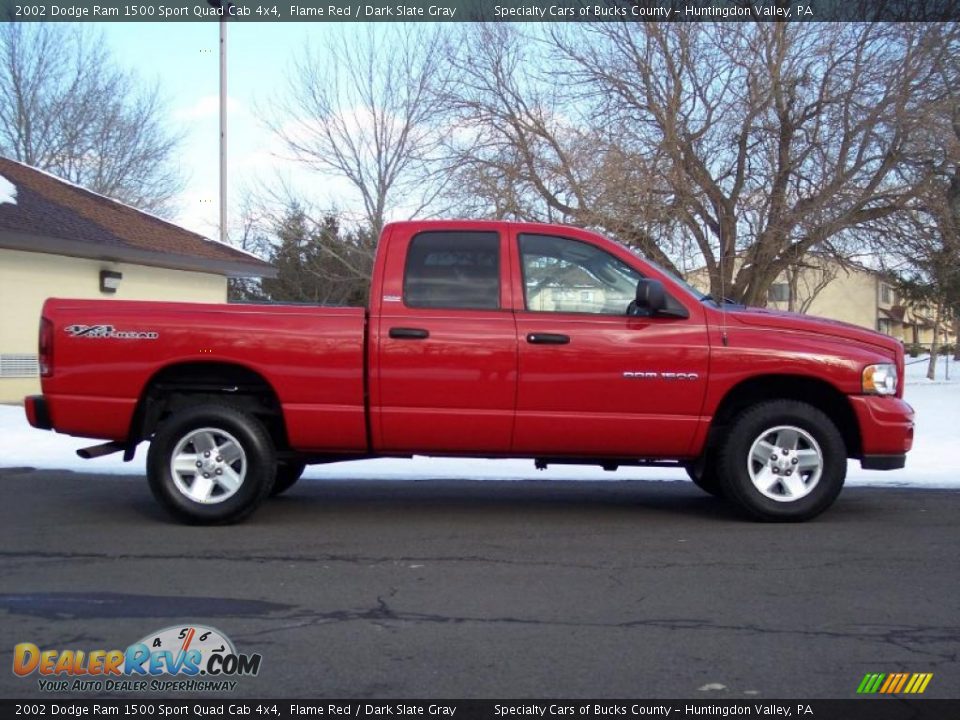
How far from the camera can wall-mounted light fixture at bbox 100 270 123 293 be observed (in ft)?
56.9

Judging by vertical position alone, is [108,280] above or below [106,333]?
above

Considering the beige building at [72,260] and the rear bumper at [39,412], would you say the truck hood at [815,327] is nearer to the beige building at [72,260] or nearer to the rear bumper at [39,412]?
Answer: the rear bumper at [39,412]

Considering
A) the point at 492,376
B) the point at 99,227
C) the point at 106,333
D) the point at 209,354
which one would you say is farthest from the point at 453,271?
the point at 99,227

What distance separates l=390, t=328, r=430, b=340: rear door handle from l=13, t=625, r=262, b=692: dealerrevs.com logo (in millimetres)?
2556

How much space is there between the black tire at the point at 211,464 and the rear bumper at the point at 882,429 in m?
4.04

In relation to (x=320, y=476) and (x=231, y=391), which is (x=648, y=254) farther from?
(x=231, y=391)

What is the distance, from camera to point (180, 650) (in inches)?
169

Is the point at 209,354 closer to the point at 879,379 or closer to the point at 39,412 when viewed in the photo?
the point at 39,412

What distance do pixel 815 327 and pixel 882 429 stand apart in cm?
82

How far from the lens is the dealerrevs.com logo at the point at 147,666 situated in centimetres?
395

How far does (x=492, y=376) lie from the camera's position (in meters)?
6.46

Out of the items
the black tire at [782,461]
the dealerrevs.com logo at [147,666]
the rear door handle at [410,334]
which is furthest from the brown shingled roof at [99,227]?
the black tire at [782,461]

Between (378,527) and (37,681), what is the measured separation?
301cm
